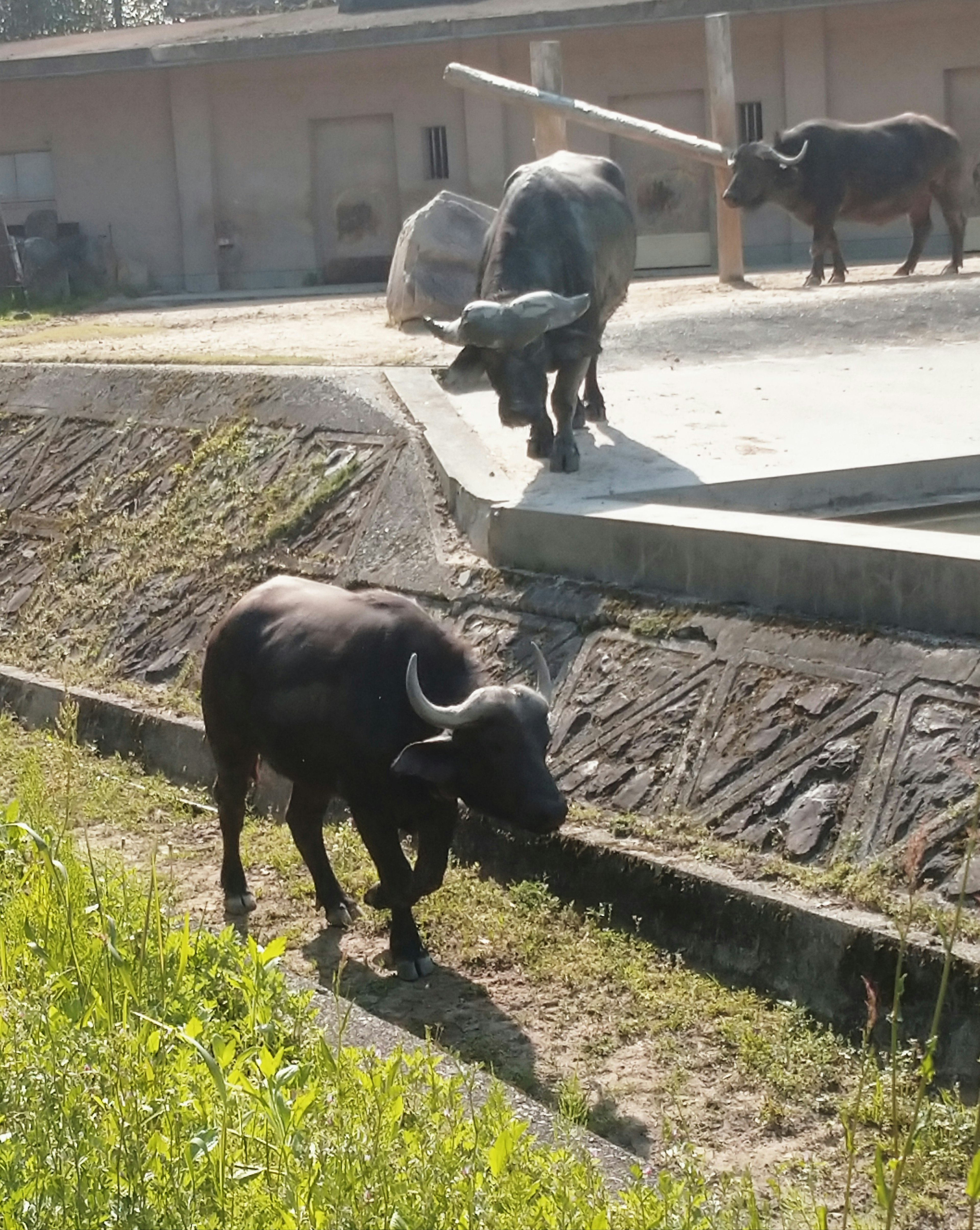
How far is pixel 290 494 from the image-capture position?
9.59m

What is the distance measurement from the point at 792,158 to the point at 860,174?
719 millimetres

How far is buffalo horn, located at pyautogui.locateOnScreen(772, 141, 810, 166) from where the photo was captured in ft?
54.6

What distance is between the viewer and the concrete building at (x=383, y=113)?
20.8m

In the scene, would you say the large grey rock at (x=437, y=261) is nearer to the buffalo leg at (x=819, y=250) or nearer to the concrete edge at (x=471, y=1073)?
the buffalo leg at (x=819, y=250)

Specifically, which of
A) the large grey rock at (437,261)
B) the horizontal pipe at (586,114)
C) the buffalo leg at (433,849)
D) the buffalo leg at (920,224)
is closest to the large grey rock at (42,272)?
the large grey rock at (437,261)

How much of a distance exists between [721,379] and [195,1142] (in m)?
7.98

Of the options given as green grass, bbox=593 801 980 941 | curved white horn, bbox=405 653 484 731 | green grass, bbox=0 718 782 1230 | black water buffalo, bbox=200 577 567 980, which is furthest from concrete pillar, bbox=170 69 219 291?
green grass, bbox=0 718 782 1230

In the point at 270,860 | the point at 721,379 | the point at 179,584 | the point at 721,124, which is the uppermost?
the point at 721,124

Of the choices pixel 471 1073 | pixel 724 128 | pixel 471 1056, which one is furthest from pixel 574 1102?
pixel 724 128

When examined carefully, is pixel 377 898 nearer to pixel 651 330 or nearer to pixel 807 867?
pixel 807 867

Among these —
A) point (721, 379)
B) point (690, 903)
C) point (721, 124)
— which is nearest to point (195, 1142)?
point (690, 903)

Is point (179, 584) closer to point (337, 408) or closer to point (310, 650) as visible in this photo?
point (337, 408)

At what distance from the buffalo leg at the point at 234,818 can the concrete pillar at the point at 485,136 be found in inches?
642

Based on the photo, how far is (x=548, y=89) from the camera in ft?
51.9
